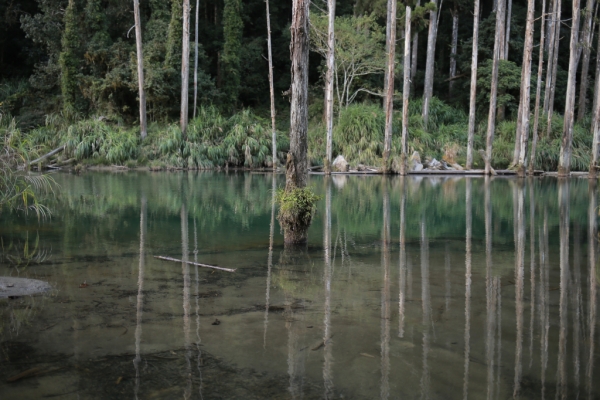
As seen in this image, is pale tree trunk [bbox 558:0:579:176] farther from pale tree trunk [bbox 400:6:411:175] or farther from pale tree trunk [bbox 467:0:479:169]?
pale tree trunk [bbox 400:6:411:175]

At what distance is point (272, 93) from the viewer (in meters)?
27.0

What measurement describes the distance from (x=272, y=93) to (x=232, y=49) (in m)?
8.57

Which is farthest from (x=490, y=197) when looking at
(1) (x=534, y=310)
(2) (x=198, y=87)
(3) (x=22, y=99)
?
(3) (x=22, y=99)

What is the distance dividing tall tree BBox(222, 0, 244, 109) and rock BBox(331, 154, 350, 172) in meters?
10.0

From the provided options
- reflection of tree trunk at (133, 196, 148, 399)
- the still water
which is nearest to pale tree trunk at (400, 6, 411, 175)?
the still water

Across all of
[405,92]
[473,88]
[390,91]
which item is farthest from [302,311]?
[473,88]

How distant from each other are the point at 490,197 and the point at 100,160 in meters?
19.1

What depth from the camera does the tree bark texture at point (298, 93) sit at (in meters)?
9.04

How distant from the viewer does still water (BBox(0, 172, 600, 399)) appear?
3992 mm

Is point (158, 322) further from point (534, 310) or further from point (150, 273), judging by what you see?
point (534, 310)

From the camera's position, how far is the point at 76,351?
4.43m

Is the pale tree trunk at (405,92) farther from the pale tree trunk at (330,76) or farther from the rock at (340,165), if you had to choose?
the pale tree trunk at (330,76)

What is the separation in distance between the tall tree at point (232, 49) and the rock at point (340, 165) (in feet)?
32.9

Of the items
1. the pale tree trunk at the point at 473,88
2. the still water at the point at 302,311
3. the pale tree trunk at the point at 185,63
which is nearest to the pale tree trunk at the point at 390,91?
the pale tree trunk at the point at 473,88
